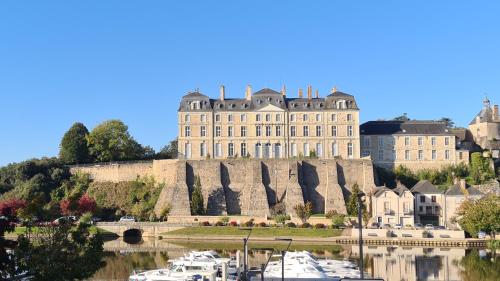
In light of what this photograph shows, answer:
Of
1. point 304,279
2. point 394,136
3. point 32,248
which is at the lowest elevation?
point 304,279

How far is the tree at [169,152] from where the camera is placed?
282 ft

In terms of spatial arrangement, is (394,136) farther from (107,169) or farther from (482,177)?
(107,169)

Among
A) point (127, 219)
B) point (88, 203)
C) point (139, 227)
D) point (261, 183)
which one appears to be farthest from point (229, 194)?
point (88, 203)

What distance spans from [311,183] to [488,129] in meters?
23.1

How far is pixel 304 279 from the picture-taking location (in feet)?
117

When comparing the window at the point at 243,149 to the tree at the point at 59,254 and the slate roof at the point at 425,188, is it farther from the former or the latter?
the tree at the point at 59,254

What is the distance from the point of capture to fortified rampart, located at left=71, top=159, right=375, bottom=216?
68.4 m

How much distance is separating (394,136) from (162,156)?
30456 mm

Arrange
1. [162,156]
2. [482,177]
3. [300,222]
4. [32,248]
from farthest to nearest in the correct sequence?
[162,156] → [482,177] → [300,222] → [32,248]

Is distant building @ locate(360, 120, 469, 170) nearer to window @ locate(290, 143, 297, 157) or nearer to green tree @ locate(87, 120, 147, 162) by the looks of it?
window @ locate(290, 143, 297, 157)

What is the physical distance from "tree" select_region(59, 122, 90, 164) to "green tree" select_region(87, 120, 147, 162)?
227cm

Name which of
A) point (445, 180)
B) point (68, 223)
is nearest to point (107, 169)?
point (445, 180)

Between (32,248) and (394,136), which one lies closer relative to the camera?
(32,248)

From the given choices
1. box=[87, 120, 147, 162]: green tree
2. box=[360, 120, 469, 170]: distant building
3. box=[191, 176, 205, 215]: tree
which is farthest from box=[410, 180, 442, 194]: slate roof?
box=[87, 120, 147, 162]: green tree
